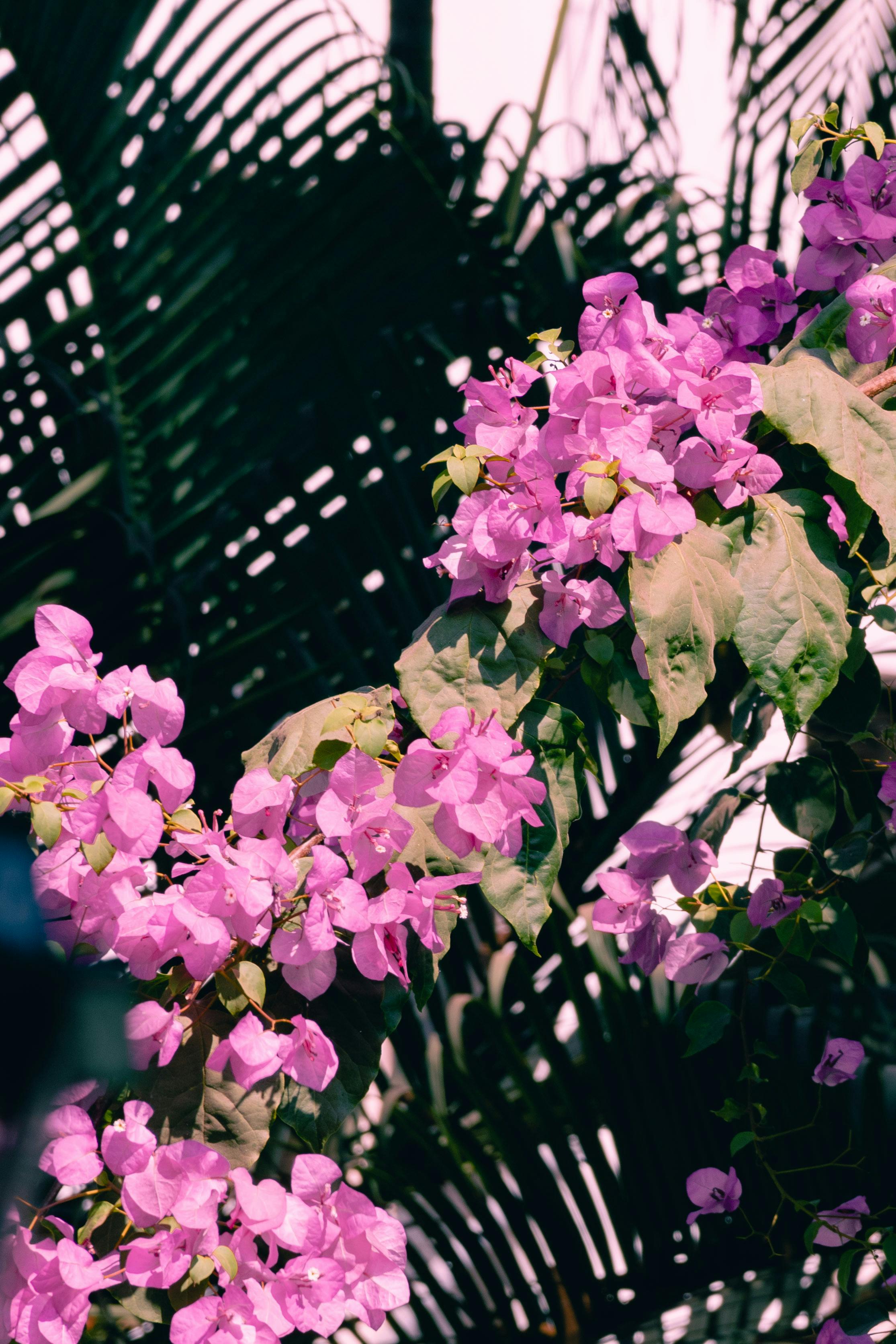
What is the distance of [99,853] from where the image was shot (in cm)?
48

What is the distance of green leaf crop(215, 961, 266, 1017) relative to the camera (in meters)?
0.48

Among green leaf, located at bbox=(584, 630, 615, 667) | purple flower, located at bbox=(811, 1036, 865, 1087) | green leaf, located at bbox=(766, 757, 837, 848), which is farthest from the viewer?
purple flower, located at bbox=(811, 1036, 865, 1087)

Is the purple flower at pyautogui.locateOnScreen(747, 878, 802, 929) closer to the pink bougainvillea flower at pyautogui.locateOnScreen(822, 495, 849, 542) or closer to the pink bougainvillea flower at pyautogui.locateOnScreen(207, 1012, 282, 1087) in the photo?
the pink bougainvillea flower at pyautogui.locateOnScreen(822, 495, 849, 542)

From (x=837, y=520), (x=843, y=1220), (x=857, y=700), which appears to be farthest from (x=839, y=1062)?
(x=837, y=520)

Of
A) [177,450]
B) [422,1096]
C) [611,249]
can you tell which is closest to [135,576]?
[177,450]

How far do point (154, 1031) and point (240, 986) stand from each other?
4 centimetres

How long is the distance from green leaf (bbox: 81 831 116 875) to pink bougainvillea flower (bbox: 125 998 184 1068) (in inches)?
2.7

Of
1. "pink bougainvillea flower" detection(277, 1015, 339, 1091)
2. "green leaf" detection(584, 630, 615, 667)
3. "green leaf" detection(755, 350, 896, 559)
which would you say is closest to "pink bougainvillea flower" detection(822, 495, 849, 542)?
"green leaf" detection(755, 350, 896, 559)

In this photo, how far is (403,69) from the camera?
1.46 meters

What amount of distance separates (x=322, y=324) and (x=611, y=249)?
47 cm

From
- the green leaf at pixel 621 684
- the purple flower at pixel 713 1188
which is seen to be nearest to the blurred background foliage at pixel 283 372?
the purple flower at pixel 713 1188

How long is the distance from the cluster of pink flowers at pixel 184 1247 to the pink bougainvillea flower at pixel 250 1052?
4cm

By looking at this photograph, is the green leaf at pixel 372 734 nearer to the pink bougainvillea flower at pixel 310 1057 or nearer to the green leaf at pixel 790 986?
the pink bougainvillea flower at pixel 310 1057

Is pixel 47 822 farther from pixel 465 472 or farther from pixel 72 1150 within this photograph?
pixel 465 472
